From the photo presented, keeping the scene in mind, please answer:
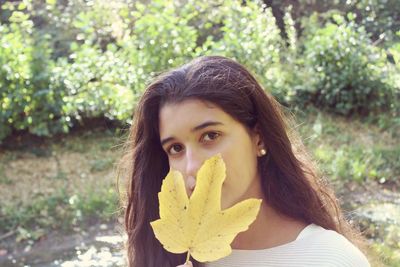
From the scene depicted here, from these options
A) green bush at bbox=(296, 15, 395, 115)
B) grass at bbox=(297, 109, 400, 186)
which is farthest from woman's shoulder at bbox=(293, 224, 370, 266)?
green bush at bbox=(296, 15, 395, 115)

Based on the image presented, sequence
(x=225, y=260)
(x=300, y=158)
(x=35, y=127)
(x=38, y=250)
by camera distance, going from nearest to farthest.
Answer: (x=225, y=260)
(x=300, y=158)
(x=38, y=250)
(x=35, y=127)

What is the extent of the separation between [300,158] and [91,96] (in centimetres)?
428

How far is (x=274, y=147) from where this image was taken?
1.47 meters

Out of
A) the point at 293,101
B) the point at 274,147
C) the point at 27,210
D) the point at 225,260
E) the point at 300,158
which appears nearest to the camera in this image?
the point at 225,260

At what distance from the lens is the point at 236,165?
130 centimetres

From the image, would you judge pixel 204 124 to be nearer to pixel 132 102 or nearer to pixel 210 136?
pixel 210 136

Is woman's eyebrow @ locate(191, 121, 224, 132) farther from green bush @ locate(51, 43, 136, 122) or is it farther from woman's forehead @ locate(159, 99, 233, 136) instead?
green bush @ locate(51, 43, 136, 122)

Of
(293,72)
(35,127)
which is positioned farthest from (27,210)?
(293,72)

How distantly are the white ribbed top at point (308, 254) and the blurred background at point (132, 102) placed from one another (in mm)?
3139

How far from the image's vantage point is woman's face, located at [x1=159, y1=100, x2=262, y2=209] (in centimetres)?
125

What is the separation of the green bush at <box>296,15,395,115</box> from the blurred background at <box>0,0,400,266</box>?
0.04ft

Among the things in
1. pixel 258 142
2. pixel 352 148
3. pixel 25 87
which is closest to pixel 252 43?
pixel 352 148

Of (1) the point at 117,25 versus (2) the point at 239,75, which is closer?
(2) the point at 239,75

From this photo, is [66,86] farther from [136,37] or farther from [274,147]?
[274,147]
